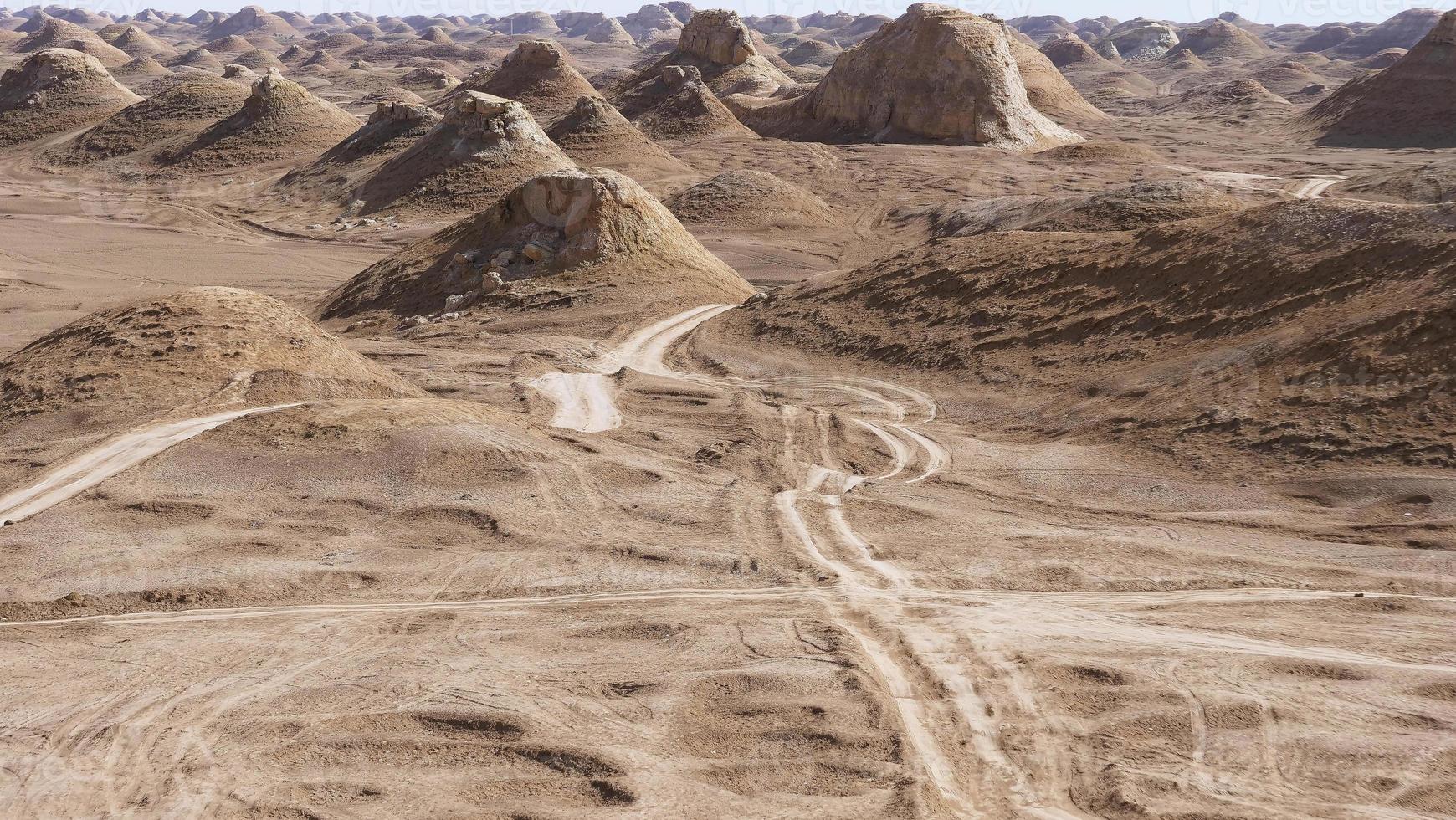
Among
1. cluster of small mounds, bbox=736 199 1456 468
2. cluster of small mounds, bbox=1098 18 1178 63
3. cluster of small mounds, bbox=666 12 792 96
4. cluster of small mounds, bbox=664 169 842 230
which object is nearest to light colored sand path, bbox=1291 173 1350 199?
cluster of small mounds, bbox=664 169 842 230

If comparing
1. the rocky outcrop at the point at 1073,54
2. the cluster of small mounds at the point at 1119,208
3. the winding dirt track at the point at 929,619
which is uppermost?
the rocky outcrop at the point at 1073,54

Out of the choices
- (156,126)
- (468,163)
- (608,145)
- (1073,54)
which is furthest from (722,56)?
(1073,54)

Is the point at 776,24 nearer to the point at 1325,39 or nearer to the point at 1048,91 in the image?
the point at 1325,39

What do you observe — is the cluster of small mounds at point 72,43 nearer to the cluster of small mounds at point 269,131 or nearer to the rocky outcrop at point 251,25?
the cluster of small mounds at point 269,131

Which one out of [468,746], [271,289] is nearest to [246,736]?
[468,746]

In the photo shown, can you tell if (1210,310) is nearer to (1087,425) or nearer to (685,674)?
(1087,425)

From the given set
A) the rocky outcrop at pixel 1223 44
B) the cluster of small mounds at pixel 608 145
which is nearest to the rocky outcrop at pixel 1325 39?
the rocky outcrop at pixel 1223 44

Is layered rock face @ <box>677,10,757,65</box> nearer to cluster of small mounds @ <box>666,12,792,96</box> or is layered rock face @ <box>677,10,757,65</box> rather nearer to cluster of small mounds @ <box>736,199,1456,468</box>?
cluster of small mounds @ <box>666,12,792,96</box>
